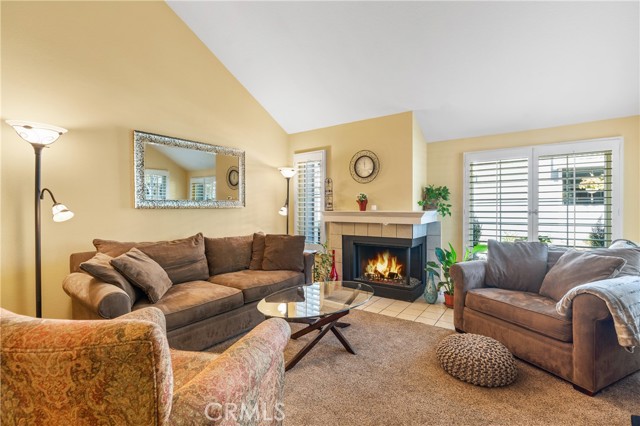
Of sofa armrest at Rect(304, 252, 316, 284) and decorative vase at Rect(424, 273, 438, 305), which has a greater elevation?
sofa armrest at Rect(304, 252, 316, 284)

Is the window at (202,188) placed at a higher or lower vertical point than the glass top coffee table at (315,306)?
higher

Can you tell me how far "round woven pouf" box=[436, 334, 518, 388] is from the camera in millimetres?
2010

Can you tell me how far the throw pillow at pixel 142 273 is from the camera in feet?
7.78

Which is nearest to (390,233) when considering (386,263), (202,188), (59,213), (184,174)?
(386,263)

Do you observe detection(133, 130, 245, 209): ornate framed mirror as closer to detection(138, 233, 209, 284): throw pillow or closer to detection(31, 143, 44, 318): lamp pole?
detection(138, 233, 209, 284): throw pillow

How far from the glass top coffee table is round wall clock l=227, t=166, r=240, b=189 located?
2045 millimetres

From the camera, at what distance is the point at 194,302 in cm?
250

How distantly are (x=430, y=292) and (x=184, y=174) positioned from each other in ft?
11.6

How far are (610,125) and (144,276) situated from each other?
205 inches

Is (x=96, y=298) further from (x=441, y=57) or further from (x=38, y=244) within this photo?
(x=441, y=57)

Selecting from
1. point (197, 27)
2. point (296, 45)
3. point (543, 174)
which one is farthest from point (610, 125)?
point (197, 27)

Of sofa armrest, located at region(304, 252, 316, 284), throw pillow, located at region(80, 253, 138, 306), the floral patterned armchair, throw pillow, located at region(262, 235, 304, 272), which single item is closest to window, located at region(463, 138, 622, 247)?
sofa armrest, located at region(304, 252, 316, 284)

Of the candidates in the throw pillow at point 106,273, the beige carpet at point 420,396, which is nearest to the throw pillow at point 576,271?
the beige carpet at point 420,396

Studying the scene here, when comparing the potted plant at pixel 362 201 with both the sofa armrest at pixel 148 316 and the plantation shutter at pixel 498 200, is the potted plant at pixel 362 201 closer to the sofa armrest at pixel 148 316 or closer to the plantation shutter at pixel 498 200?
the plantation shutter at pixel 498 200
